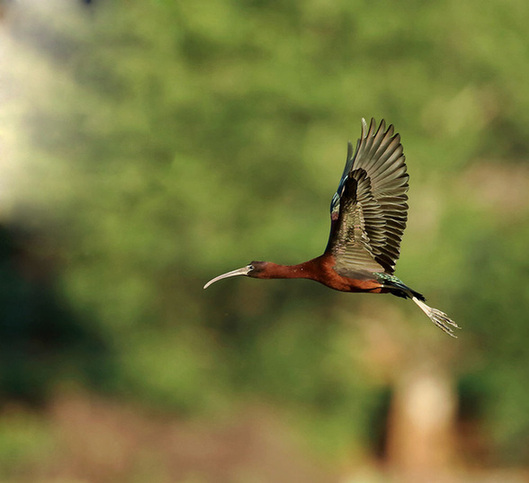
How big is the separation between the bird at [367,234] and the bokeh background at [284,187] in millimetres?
4814

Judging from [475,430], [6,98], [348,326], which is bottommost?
[475,430]

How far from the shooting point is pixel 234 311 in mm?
11680

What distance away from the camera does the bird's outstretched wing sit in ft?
13.7

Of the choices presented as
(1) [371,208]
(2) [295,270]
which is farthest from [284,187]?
(2) [295,270]

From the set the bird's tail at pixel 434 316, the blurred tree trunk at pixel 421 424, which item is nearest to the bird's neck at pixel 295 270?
the bird's tail at pixel 434 316

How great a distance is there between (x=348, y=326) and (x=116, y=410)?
3.11m

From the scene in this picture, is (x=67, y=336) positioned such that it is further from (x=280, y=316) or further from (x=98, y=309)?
(x=280, y=316)

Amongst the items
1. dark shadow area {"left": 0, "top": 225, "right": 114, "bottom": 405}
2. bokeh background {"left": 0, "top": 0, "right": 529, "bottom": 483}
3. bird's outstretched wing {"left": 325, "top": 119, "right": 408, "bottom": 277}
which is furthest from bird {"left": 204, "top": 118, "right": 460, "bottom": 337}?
dark shadow area {"left": 0, "top": 225, "right": 114, "bottom": 405}

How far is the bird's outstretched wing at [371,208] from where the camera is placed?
4.18 meters

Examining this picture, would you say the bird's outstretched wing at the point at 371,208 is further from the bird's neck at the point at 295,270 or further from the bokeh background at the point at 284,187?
the bokeh background at the point at 284,187

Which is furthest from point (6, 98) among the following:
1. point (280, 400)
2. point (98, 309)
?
point (280, 400)

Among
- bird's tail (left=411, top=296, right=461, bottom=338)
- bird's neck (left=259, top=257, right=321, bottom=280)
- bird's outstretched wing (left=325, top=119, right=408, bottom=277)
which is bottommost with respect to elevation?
bird's tail (left=411, top=296, right=461, bottom=338)

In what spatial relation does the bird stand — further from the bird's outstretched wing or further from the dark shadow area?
the dark shadow area

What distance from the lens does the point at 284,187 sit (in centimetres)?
1016
